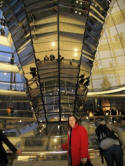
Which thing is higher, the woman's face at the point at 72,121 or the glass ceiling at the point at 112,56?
the glass ceiling at the point at 112,56

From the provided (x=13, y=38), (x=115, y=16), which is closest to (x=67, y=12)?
(x=13, y=38)

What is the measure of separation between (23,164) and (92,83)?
2809cm

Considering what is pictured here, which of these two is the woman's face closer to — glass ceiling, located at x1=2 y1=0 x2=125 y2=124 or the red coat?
the red coat

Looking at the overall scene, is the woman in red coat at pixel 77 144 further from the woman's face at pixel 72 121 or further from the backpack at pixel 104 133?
the backpack at pixel 104 133

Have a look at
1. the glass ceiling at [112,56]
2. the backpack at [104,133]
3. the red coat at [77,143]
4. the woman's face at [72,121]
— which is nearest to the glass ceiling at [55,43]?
the backpack at [104,133]

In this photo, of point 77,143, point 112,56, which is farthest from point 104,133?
point 112,56

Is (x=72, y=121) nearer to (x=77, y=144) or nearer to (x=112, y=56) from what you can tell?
(x=77, y=144)

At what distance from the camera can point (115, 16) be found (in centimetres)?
3161

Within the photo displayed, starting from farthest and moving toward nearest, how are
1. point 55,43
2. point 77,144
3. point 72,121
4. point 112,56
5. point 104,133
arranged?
point 112,56
point 55,43
point 104,133
point 72,121
point 77,144

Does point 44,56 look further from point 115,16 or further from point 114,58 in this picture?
point 115,16

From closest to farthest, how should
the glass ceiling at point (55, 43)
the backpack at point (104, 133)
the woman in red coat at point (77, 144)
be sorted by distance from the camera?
1. the woman in red coat at point (77, 144)
2. the backpack at point (104, 133)
3. the glass ceiling at point (55, 43)

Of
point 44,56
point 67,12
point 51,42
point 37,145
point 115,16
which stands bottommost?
point 37,145

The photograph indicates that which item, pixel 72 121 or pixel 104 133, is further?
pixel 104 133

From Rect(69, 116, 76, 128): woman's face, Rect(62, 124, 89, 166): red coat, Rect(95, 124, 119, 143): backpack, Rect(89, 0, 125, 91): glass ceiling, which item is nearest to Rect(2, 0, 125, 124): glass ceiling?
Rect(95, 124, 119, 143): backpack
